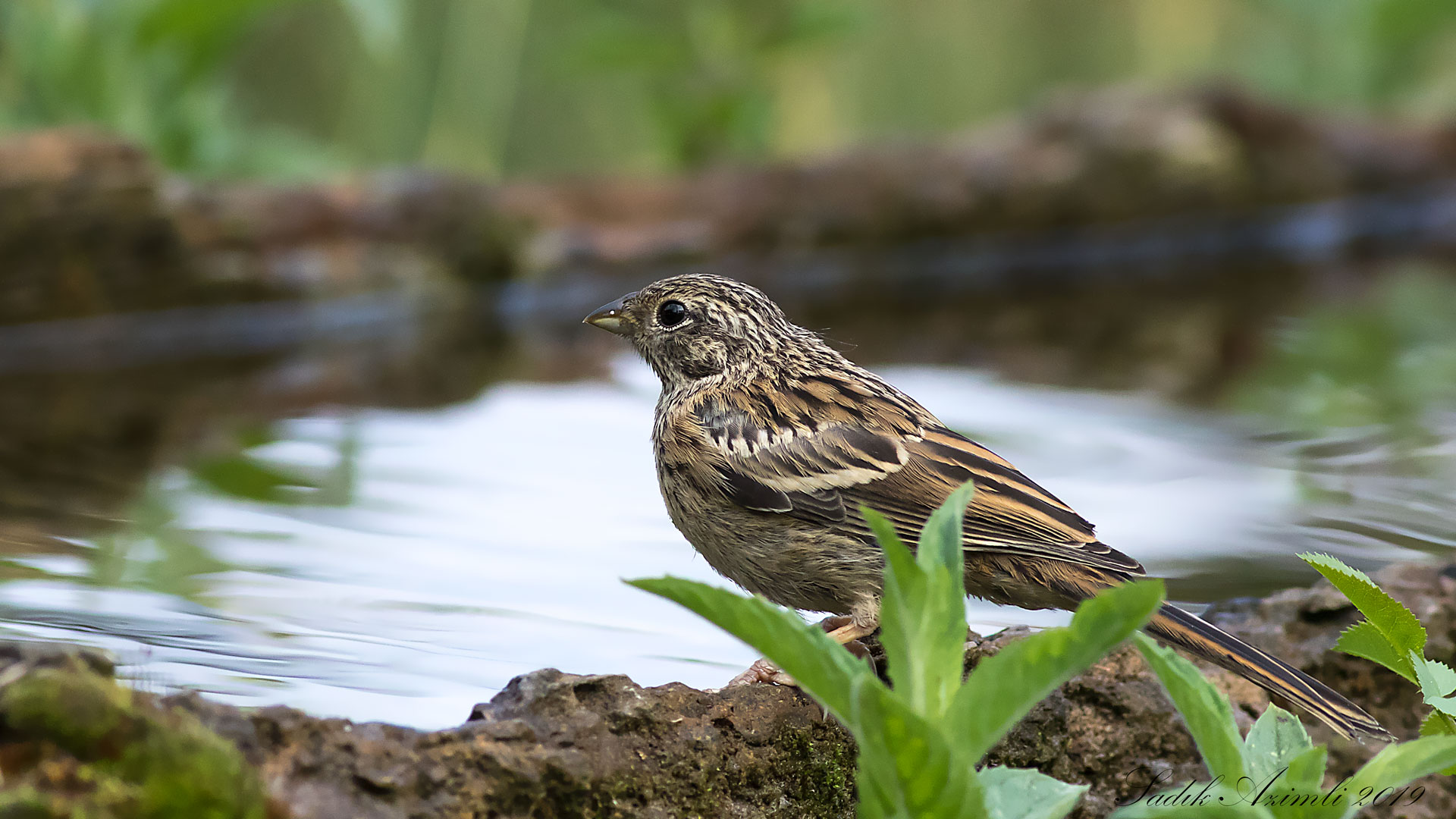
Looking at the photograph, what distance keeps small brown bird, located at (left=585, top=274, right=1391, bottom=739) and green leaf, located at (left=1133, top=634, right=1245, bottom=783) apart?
0.58m

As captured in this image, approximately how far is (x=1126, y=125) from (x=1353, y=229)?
213 cm

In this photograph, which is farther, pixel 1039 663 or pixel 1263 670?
pixel 1263 670

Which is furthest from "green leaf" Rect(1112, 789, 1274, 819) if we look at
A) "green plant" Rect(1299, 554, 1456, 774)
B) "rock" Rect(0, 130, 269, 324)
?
"rock" Rect(0, 130, 269, 324)

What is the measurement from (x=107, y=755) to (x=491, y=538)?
2026 mm

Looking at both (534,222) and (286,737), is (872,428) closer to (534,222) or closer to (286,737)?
(286,737)

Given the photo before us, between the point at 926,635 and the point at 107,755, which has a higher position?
the point at 926,635

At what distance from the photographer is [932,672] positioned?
1763mm

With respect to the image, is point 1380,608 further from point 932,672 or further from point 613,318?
point 613,318

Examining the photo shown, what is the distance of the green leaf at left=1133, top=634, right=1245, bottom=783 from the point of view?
1.77 m

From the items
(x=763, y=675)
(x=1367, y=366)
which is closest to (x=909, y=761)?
(x=763, y=675)

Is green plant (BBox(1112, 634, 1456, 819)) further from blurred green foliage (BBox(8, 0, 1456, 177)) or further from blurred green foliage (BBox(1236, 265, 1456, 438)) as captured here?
blurred green foliage (BBox(8, 0, 1456, 177))

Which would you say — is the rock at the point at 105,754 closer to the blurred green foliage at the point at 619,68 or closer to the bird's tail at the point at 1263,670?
the bird's tail at the point at 1263,670

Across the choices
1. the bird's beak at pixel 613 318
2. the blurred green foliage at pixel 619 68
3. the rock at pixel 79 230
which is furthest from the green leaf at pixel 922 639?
the blurred green foliage at pixel 619 68

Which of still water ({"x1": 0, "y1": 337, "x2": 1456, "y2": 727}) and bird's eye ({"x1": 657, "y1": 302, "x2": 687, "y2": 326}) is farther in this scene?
bird's eye ({"x1": 657, "y1": 302, "x2": 687, "y2": 326})
